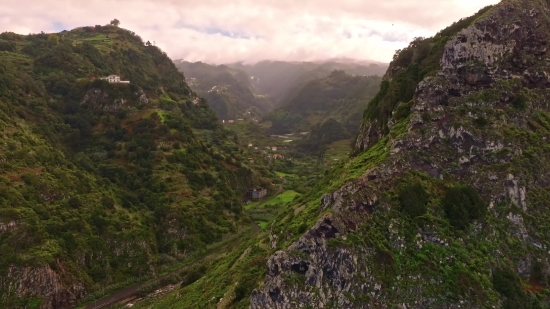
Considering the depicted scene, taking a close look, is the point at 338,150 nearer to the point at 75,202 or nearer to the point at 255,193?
the point at 255,193

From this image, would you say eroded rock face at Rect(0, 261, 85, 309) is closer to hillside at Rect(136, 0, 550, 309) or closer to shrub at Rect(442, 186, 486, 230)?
hillside at Rect(136, 0, 550, 309)

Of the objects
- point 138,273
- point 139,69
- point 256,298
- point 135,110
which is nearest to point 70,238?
point 138,273

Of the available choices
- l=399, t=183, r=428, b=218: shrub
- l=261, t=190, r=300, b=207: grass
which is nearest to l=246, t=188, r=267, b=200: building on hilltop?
l=261, t=190, r=300, b=207: grass

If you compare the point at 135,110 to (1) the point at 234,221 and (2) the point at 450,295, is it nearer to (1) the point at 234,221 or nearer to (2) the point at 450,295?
(1) the point at 234,221

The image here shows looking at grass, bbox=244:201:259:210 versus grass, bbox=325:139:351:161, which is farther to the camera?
grass, bbox=325:139:351:161

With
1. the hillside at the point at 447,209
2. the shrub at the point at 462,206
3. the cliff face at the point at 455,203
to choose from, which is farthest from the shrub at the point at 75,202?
the shrub at the point at 462,206
